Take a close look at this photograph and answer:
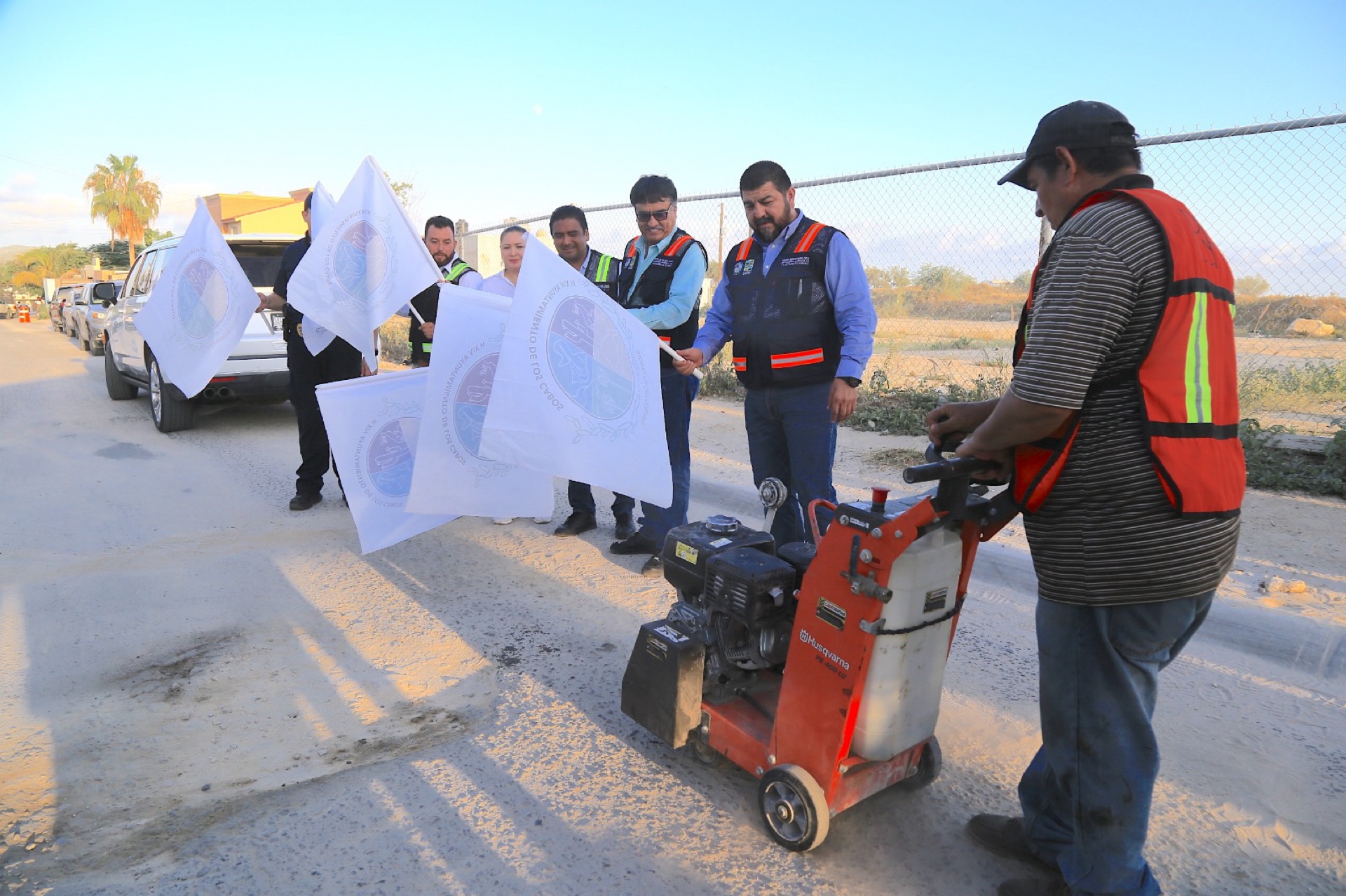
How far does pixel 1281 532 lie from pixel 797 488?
359cm

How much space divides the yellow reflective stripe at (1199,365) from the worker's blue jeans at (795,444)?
6.39ft

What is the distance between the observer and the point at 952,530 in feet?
7.43

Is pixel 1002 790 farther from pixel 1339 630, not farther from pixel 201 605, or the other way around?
pixel 201 605

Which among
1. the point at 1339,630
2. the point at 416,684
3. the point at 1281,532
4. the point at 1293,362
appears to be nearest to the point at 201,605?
the point at 416,684

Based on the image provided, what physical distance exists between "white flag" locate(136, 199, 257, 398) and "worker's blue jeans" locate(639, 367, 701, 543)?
9.87ft

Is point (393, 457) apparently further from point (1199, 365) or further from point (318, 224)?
point (1199, 365)

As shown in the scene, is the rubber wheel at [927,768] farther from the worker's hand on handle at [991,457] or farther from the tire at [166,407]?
the tire at [166,407]

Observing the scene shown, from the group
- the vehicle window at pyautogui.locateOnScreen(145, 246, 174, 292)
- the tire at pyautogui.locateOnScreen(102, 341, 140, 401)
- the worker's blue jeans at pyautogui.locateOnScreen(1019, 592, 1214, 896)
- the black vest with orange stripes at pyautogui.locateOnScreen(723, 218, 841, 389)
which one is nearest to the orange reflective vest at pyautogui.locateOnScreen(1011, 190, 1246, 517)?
the worker's blue jeans at pyautogui.locateOnScreen(1019, 592, 1214, 896)

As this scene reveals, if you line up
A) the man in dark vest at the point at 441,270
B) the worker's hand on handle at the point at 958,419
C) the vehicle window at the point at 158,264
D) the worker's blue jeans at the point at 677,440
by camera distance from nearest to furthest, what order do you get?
the worker's hand on handle at the point at 958,419, the worker's blue jeans at the point at 677,440, the man in dark vest at the point at 441,270, the vehicle window at the point at 158,264

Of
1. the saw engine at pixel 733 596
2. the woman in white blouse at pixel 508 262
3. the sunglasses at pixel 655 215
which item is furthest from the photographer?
the woman in white blouse at pixel 508 262

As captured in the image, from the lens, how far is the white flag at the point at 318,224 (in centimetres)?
524

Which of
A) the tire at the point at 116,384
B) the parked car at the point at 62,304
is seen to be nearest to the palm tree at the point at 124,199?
the parked car at the point at 62,304

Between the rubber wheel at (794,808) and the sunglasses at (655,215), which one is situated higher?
the sunglasses at (655,215)

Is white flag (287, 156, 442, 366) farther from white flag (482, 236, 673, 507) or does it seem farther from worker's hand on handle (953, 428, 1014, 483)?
worker's hand on handle (953, 428, 1014, 483)
